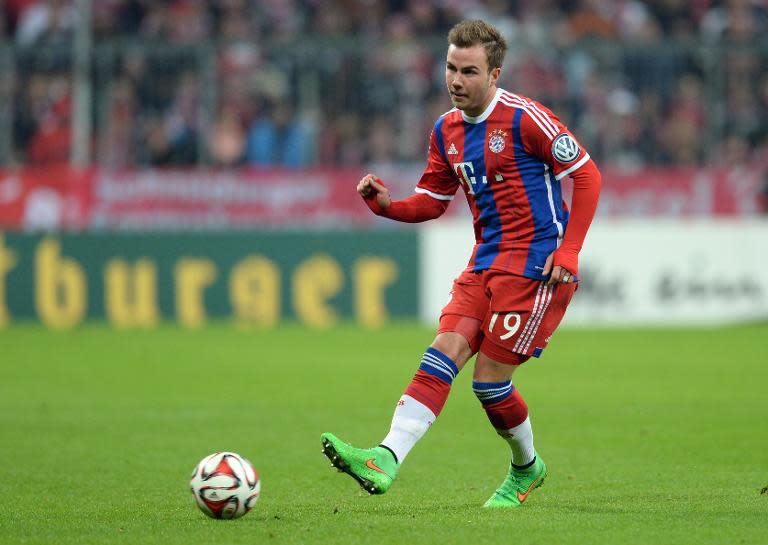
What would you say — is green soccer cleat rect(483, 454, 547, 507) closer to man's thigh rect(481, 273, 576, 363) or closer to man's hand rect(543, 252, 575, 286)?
man's thigh rect(481, 273, 576, 363)

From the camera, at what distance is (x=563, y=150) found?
6410 mm

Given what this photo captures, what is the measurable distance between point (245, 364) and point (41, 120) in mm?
6825

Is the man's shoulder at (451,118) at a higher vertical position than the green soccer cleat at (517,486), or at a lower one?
higher

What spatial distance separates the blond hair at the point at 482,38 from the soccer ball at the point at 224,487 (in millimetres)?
2135

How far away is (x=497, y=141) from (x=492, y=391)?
3.81ft

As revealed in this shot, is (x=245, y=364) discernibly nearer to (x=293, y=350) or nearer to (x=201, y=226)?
(x=293, y=350)

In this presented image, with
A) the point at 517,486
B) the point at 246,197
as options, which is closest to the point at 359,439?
the point at 517,486

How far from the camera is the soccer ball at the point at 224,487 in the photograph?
601cm

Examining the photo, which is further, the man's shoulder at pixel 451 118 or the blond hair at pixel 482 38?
the man's shoulder at pixel 451 118

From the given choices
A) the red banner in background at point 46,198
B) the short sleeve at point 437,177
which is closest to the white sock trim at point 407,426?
the short sleeve at point 437,177

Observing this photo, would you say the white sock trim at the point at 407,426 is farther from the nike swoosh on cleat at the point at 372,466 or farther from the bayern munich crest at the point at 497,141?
the bayern munich crest at the point at 497,141

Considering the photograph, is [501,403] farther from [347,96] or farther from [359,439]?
Result: [347,96]

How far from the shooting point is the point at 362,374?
13.5m

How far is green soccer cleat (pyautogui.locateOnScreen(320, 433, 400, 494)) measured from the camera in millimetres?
5898
